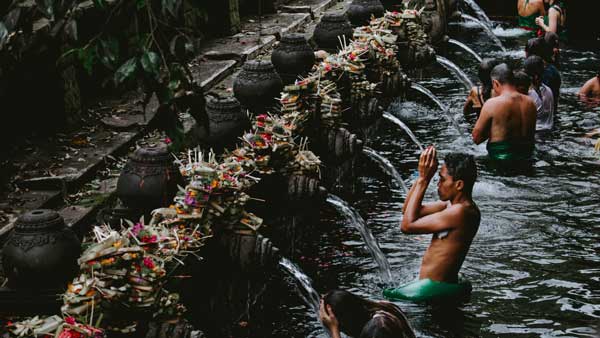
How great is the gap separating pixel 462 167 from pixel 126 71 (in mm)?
3831

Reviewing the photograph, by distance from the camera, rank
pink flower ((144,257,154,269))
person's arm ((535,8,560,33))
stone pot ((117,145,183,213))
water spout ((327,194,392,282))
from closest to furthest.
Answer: pink flower ((144,257,154,269)) < stone pot ((117,145,183,213)) < water spout ((327,194,392,282)) < person's arm ((535,8,560,33))

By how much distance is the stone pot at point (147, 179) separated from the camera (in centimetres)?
552

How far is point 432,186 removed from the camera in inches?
391

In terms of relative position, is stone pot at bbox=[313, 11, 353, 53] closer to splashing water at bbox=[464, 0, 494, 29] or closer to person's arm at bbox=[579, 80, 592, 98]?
person's arm at bbox=[579, 80, 592, 98]

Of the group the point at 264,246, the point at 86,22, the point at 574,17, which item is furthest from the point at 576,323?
the point at 574,17

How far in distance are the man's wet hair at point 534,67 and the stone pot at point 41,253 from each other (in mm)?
7588

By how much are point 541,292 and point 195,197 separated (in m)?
3.24

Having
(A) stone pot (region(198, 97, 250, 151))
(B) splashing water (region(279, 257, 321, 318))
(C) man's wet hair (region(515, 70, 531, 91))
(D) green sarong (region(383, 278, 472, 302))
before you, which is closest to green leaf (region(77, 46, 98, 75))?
(A) stone pot (region(198, 97, 250, 151))

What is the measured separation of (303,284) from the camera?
23.3ft

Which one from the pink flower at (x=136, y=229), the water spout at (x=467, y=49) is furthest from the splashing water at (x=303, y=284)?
the water spout at (x=467, y=49)

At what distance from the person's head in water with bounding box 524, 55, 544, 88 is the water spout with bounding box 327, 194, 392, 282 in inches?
145

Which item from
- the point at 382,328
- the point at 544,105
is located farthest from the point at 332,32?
the point at 382,328

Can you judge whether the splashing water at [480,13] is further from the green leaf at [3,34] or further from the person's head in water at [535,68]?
the green leaf at [3,34]

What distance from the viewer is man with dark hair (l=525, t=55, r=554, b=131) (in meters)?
11.0
